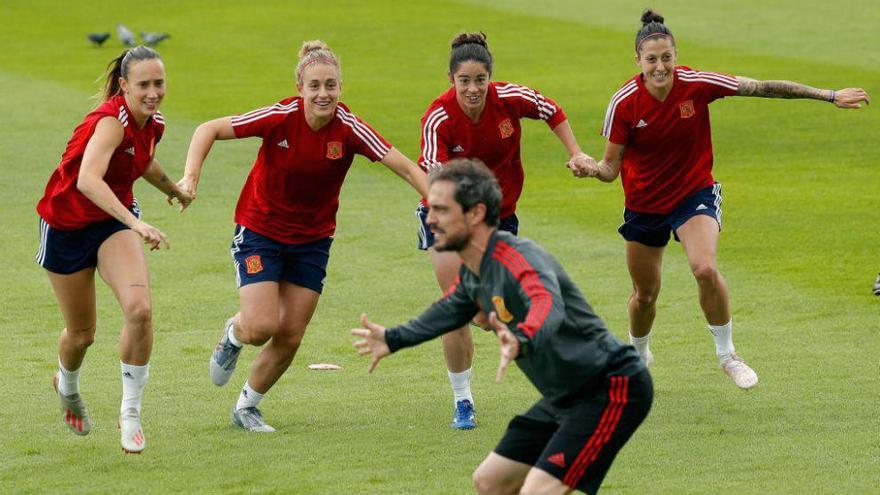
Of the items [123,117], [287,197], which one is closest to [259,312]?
[287,197]

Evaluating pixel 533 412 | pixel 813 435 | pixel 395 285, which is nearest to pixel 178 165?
pixel 395 285

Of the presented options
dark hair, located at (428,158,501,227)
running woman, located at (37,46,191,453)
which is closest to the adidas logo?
dark hair, located at (428,158,501,227)

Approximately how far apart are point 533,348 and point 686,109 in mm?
4480

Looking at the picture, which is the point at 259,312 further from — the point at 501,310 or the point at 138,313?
the point at 501,310

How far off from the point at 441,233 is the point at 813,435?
3548 millimetres

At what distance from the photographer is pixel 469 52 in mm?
9492

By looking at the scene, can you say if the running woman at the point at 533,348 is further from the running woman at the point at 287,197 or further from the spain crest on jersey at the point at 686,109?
the spain crest on jersey at the point at 686,109

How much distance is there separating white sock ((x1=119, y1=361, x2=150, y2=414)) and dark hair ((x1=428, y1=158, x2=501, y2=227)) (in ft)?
10.3

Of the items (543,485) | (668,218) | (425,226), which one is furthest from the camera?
(668,218)

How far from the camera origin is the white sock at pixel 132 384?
8789 mm

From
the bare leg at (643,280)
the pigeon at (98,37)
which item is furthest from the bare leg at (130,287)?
the pigeon at (98,37)

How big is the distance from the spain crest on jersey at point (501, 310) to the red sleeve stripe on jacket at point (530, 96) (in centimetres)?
379

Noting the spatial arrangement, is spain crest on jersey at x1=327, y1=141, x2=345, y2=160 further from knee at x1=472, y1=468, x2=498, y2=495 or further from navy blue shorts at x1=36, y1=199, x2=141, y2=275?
knee at x1=472, y1=468, x2=498, y2=495

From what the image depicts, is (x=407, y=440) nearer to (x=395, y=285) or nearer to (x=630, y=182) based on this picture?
(x=630, y=182)
